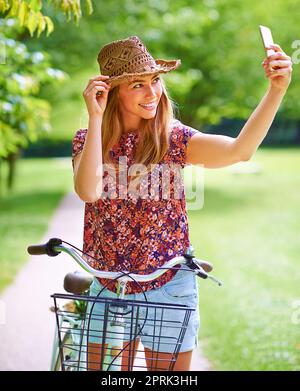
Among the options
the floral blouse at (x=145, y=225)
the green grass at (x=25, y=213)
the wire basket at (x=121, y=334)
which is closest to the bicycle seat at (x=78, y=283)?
the wire basket at (x=121, y=334)

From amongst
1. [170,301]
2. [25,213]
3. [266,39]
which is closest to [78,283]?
[170,301]

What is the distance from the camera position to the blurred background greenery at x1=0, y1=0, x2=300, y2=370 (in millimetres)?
7051

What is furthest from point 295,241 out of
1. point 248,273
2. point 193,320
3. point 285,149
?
point 285,149

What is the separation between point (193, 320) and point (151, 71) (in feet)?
3.45

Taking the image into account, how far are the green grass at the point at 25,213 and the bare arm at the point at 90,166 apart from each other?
6.64 meters

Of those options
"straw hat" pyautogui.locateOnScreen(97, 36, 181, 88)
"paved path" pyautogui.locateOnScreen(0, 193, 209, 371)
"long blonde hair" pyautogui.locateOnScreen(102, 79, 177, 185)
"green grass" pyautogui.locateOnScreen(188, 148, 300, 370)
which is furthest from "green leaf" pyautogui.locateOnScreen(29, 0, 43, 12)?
"green grass" pyautogui.locateOnScreen(188, 148, 300, 370)

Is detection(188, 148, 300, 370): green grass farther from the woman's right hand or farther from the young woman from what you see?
the woman's right hand

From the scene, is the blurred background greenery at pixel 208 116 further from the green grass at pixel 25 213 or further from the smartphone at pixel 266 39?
the smartphone at pixel 266 39

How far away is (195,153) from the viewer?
3.29 meters

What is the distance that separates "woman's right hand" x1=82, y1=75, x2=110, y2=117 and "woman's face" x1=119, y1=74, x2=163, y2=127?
0.77ft

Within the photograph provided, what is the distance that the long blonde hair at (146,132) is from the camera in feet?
10.8

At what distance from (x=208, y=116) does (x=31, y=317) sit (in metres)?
18.5
